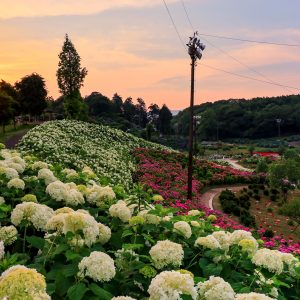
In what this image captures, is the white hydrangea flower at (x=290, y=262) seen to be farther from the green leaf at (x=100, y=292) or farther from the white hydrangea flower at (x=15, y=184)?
the white hydrangea flower at (x=15, y=184)

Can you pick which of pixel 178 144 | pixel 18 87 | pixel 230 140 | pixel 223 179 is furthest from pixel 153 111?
pixel 223 179

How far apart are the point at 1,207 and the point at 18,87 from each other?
64.2 metres

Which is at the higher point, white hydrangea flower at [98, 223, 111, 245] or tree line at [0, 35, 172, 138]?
tree line at [0, 35, 172, 138]

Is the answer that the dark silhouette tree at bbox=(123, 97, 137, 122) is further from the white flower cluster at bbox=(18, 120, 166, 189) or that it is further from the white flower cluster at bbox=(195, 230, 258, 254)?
the white flower cluster at bbox=(195, 230, 258, 254)

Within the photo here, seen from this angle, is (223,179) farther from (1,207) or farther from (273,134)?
(273,134)

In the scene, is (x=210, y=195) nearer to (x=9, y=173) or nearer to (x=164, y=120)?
(x=9, y=173)

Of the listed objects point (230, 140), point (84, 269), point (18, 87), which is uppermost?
point (18, 87)

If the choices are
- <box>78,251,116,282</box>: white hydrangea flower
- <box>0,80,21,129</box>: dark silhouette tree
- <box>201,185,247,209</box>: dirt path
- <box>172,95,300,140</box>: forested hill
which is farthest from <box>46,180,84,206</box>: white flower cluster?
<box>172,95,300,140</box>: forested hill

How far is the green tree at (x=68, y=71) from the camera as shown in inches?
2323

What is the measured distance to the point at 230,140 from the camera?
435 feet

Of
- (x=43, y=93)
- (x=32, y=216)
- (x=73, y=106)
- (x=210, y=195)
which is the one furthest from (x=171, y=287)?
(x=43, y=93)

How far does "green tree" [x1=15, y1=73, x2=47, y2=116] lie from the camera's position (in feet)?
211

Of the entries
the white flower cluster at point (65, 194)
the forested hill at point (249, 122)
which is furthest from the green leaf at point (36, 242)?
the forested hill at point (249, 122)

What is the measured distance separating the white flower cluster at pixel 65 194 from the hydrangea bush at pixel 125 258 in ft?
0.04
